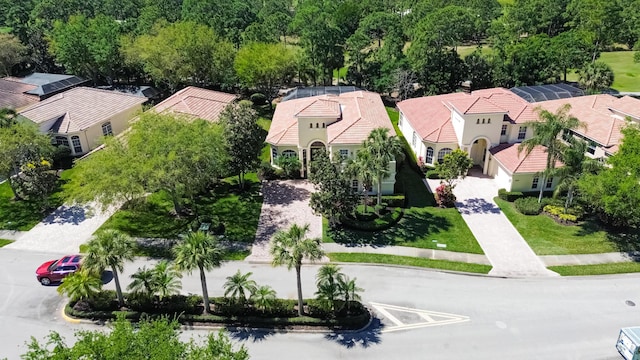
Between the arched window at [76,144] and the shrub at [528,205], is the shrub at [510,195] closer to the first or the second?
the shrub at [528,205]

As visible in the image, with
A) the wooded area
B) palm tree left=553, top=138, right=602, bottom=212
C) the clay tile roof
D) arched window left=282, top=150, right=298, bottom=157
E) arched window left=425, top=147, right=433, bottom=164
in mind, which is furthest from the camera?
the wooded area

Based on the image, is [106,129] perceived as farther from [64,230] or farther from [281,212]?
[281,212]

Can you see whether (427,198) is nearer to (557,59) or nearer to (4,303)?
(4,303)

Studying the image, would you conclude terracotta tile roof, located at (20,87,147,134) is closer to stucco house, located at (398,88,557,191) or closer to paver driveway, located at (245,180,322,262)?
paver driveway, located at (245,180,322,262)

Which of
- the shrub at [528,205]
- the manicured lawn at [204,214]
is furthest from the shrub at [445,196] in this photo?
the manicured lawn at [204,214]

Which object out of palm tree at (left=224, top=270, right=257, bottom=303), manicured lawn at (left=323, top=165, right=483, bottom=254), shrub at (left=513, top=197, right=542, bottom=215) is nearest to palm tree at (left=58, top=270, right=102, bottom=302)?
palm tree at (left=224, top=270, right=257, bottom=303)

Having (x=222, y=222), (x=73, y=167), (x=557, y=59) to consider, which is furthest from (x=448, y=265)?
(x=557, y=59)
